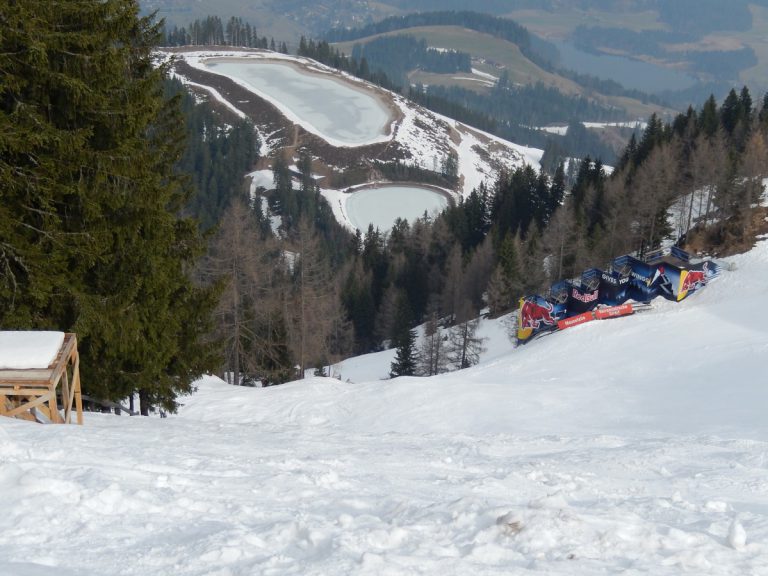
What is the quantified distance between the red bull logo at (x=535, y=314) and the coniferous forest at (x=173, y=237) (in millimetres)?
7295

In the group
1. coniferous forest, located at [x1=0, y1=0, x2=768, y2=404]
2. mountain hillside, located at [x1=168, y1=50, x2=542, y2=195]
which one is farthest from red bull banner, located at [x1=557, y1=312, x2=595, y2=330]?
mountain hillside, located at [x1=168, y1=50, x2=542, y2=195]

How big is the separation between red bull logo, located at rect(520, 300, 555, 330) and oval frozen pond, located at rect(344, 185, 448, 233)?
64.7m

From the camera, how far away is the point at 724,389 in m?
19.3

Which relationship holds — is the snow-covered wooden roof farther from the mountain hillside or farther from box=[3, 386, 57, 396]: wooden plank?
the mountain hillside

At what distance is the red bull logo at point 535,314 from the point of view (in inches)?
1313

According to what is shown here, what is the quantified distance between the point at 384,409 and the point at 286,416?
112 inches

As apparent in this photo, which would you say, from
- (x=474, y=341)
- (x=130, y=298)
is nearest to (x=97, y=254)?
(x=130, y=298)

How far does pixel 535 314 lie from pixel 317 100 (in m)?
114

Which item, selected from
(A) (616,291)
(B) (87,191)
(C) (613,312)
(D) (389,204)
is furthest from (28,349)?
(D) (389,204)

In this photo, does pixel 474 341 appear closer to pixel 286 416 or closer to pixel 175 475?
pixel 286 416

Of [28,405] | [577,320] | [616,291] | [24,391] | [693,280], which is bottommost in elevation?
[577,320]

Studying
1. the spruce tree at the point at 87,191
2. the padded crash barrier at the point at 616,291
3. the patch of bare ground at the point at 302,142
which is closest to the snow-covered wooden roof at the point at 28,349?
the spruce tree at the point at 87,191

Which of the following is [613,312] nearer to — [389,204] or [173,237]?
[173,237]

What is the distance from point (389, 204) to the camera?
108 m
